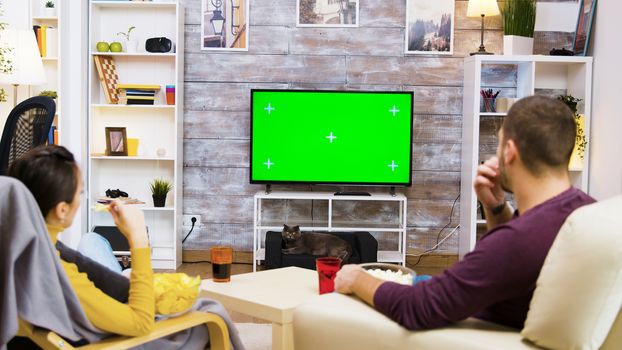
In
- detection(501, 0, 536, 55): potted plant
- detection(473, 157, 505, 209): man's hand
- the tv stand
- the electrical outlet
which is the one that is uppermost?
detection(501, 0, 536, 55): potted plant

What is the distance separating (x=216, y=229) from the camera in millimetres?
6164

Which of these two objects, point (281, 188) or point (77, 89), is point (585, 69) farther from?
point (77, 89)

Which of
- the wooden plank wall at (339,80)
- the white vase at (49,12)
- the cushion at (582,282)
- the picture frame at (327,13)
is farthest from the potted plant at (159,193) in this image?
the cushion at (582,282)

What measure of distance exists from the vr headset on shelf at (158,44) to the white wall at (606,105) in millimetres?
2973

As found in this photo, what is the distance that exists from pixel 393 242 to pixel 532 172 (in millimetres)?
4293

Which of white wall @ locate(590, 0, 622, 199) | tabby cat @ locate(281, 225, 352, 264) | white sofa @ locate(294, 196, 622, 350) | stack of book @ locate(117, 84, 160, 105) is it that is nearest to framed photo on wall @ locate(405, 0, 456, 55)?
white wall @ locate(590, 0, 622, 199)

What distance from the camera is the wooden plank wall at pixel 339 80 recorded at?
6.03 m

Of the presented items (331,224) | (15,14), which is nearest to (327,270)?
(331,224)

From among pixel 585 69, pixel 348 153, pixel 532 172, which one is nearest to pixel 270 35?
pixel 348 153

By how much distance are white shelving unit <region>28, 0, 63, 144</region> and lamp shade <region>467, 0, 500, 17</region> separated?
2.83m

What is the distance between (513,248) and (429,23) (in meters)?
4.44

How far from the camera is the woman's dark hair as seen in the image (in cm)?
202

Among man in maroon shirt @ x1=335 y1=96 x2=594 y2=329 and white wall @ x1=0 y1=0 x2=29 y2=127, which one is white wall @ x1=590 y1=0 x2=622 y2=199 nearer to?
man in maroon shirt @ x1=335 y1=96 x2=594 y2=329

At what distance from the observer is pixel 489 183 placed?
220cm
